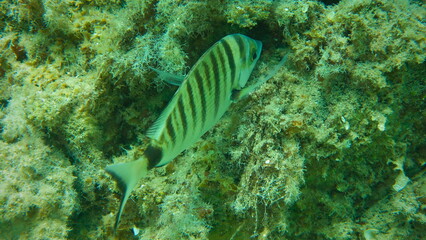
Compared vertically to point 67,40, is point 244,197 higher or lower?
lower

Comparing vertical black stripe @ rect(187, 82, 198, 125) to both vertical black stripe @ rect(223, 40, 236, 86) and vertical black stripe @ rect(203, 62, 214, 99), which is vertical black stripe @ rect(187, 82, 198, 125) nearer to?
vertical black stripe @ rect(203, 62, 214, 99)

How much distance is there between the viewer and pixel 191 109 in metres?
1.58

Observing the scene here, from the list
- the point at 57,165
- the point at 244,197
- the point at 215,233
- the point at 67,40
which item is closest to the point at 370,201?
the point at 244,197

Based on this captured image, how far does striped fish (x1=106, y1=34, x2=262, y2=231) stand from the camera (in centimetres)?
153

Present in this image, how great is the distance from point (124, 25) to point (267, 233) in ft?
9.44

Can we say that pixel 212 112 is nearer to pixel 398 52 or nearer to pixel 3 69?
pixel 398 52

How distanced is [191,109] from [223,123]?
49.3 inches

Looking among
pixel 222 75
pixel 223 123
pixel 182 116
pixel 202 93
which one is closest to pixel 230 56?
pixel 222 75

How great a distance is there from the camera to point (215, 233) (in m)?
2.69

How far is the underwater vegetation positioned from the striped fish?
38.1 inches

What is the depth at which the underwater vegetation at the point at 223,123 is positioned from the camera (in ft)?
8.38

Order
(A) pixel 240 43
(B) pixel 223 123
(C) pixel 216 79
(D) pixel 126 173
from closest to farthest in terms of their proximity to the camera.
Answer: (D) pixel 126 173 < (C) pixel 216 79 < (A) pixel 240 43 < (B) pixel 223 123

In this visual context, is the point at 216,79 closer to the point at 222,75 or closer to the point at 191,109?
the point at 222,75

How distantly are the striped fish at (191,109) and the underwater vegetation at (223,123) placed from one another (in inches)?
38.1
